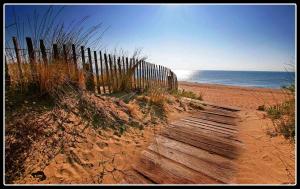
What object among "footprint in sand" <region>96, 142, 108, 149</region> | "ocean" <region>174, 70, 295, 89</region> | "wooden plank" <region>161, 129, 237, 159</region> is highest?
"ocean" <region>174, 70, 295, 89</region>

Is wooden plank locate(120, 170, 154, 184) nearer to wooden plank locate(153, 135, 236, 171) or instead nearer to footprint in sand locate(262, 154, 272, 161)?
wooden plank locate(153, 135, 236, 171)

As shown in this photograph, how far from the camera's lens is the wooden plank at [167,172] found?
228 centimetres

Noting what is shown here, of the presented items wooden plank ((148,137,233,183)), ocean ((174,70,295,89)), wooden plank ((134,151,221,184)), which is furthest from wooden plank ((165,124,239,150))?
ocean ((174,70,295,89))

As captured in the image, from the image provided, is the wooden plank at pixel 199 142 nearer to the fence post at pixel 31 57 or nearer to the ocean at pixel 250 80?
the ocean at pixel 250 80

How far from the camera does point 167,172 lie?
2.42 metres

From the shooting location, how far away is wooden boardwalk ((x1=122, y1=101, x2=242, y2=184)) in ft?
7.63

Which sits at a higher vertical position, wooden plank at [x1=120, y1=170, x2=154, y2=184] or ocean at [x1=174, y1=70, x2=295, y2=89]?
ocean at [x1=174, y1=70, x2=295, y2=89]

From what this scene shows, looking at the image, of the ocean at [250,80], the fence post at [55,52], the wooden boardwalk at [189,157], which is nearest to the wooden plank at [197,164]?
the wooden boardwalk at [189,157]

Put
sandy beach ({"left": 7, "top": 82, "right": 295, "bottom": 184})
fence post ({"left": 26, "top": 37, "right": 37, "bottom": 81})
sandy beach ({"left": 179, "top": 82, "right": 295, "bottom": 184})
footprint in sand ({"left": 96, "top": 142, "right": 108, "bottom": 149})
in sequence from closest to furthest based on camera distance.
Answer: sandy beach ({"left": 7, "top": 82, "right": 295, "bottom": 184}), sandy beach ({"left": 179, "top": 82, "right": 295, "bottom": 184}), footprint in sand ({"left": 96, "top": 142, "right": 108, "bottom": 149}), fence post ({"left": 26, "top": 37, "right": 37, "bottom": 81})

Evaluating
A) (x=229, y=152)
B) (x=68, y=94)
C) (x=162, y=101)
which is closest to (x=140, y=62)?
(x=162, y=101)

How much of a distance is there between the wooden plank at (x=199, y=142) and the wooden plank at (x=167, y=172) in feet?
2.47

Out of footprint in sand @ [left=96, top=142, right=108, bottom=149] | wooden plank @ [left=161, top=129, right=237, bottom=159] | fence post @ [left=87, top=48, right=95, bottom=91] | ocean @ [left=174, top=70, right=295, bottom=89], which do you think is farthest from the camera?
ocean @ [left=174, top=70, right=295, bottom=89]

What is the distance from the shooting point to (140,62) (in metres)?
7.03

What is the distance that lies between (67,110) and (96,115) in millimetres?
490
